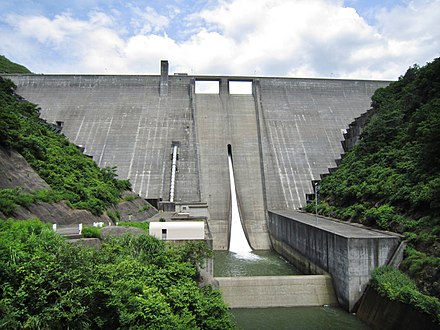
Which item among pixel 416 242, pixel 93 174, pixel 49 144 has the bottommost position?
pixel 416 242

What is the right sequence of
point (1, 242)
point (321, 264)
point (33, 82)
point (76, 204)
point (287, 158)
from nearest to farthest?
point (1, 242)
point (321, 264)
point (76, 204)
point (287, 158)
point (33, 82)

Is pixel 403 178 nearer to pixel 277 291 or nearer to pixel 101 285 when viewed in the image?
pixel 277 291

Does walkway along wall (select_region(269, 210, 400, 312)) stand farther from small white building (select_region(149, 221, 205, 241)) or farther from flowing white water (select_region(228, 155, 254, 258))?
flowing white water (select_region(228, 155, 254, 258))

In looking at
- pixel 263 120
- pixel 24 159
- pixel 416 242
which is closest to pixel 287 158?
pixel 263 120

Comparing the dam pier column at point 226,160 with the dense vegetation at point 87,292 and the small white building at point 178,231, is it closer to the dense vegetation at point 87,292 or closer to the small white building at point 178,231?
the small white building at point 178,231

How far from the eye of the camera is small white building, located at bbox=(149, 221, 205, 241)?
13617 mm

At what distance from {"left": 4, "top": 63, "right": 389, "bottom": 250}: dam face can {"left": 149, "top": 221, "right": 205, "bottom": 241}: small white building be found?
11467 mm

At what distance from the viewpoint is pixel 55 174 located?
1744 centimetres

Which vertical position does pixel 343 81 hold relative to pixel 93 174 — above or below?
above

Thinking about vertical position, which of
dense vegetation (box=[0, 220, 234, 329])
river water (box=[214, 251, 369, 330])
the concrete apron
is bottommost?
river water (box=[214, 251, 369, 330])

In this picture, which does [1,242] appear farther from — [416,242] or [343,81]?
[343,81]

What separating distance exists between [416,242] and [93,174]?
18.2m

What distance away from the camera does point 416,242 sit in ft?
39.8

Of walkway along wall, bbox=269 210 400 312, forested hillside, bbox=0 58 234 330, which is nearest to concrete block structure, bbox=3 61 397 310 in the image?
walkway along wall, bbox=269 210 400 312
